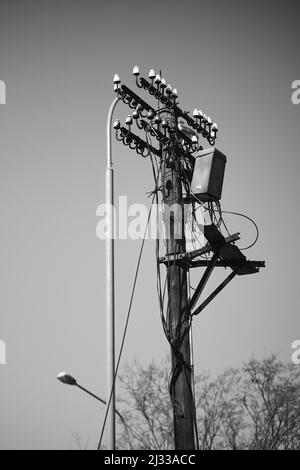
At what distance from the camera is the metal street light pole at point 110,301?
505cm

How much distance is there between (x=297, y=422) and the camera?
2458 centimetres

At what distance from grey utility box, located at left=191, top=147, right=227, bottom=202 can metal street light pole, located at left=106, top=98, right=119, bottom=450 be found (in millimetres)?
2126

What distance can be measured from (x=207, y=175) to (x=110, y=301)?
3350mm

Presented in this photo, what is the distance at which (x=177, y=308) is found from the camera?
23.0 feet

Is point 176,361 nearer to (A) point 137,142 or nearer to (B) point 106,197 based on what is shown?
(B) point 106,197

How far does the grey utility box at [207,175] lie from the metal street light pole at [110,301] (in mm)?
2126

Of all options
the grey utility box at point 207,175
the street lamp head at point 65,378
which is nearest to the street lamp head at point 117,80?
the grey utility box at point 207,175

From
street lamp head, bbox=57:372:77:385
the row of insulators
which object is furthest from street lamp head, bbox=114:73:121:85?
street lamp head, bbox=57:372:77:385

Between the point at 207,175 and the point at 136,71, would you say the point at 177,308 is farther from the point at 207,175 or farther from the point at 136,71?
the point at 136,71

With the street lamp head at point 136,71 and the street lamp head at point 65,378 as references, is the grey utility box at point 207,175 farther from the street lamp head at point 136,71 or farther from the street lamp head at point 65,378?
the street lamp head at point 65,378

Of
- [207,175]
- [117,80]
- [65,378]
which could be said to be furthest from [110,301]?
[117,80]

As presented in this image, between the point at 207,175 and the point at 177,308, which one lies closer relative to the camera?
the point at 177,308
